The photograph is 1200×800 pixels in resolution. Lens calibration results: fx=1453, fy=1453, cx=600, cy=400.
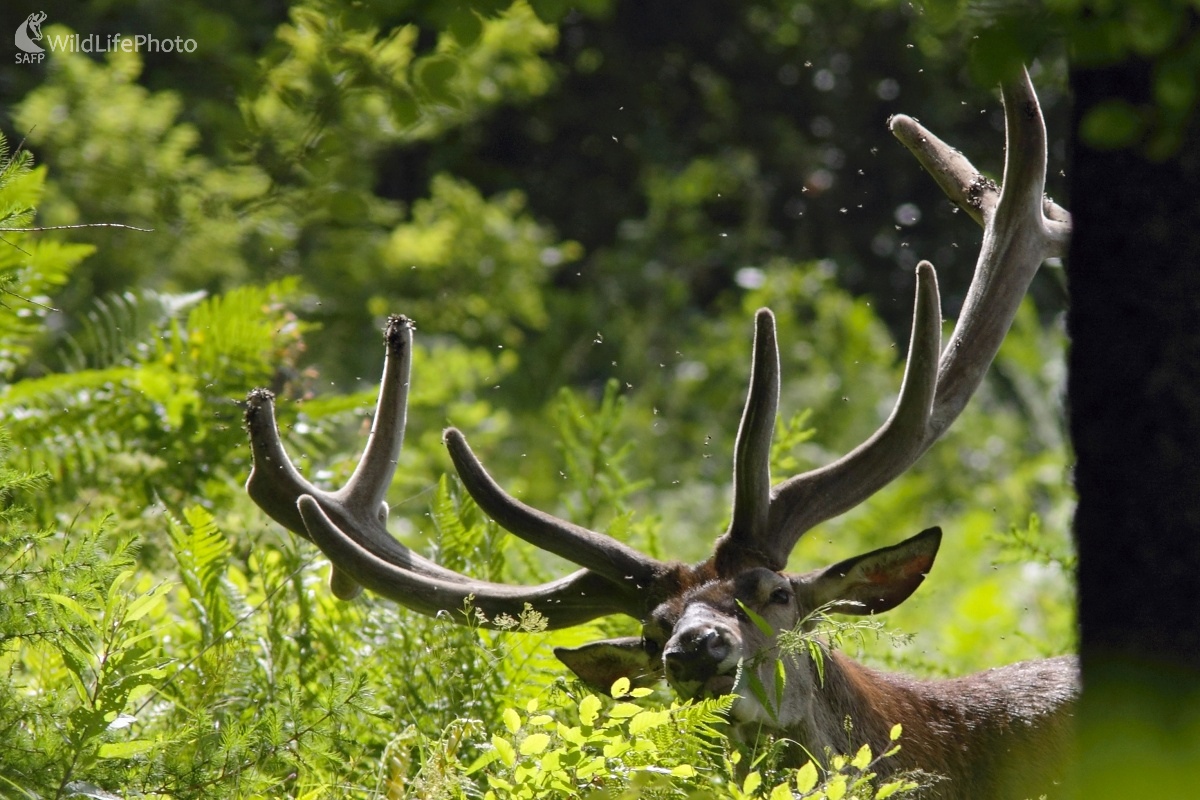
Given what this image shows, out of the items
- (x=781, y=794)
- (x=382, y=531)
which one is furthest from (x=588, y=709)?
(x=382, y=531)

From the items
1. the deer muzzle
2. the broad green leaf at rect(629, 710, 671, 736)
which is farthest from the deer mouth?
the broad green leaf at rect(629, 710, 671, 736)

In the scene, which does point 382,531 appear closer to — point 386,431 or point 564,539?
point 386,431

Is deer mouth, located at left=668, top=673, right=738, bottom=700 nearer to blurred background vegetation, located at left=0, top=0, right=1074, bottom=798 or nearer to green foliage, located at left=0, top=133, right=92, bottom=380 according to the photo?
blurred background vegetation, located at left=0, top=0, right=1074, bottom=798

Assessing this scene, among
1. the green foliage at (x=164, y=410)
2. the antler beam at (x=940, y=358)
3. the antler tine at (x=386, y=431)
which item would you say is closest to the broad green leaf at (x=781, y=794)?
the antler beam at (x=940, y=358)

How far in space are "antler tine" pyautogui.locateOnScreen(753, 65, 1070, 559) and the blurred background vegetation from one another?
17.0 inches

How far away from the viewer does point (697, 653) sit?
3230 millimetres

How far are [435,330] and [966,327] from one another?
8659mm

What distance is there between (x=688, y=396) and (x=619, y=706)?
384 inches

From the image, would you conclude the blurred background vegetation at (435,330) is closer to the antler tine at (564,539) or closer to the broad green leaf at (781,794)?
the antler tine at (564,539)

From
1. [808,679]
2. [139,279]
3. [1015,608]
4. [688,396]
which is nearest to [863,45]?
[688,396]

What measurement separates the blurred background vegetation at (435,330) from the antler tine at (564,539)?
35 centimetres

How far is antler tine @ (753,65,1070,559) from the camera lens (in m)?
3.62

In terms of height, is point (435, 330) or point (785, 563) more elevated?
point (435, 330)

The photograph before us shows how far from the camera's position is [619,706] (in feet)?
9.53
